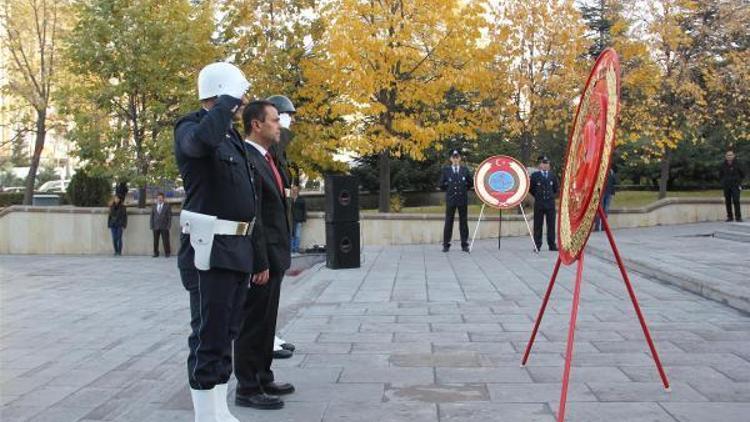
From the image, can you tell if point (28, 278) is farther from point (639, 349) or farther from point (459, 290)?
point (639, 349)

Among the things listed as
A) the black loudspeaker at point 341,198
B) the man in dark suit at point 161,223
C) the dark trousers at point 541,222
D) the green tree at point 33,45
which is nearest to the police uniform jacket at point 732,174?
the dark trousers at point 541,222

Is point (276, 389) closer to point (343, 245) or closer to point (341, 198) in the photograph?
point (343, 245)

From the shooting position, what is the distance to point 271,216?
4652 mm

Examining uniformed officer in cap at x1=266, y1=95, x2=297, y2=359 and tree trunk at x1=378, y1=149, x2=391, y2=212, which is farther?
tree trunk at x1=378, y1=149, x2=391, y2=212

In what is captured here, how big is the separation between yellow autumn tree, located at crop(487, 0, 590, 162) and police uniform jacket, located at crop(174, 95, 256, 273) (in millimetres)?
19897

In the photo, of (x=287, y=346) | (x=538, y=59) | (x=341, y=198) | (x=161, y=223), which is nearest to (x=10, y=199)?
(x=161, y=223)

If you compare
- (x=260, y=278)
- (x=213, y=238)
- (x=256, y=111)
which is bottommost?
(x=260, y=278)

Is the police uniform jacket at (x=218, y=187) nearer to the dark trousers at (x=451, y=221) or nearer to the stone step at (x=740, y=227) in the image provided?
the dark trousers at (x=451, y=221)

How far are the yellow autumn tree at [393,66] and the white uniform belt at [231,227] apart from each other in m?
15.8

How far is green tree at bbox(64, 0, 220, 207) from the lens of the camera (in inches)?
782

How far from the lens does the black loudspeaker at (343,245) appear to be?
1235cm

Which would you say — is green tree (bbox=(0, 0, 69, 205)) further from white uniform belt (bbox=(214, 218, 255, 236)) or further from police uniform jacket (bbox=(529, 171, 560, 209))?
white uniform belt (bbox=(214, 218, 255, 236))

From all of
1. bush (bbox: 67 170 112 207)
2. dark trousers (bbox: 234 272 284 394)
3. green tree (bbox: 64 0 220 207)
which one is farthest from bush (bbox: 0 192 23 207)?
dark trousers (bbox: 234 272 284 394)

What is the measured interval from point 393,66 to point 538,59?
5656 millimetres
